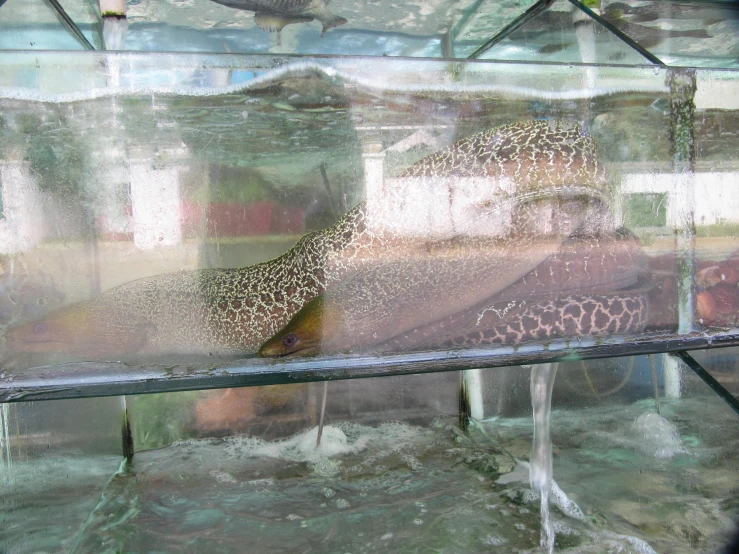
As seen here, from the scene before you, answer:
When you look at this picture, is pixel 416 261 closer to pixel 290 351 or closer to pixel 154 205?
pixel 290 351

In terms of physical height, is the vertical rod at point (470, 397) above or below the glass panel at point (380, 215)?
below

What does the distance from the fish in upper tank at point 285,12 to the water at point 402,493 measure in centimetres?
189

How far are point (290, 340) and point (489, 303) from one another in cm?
64

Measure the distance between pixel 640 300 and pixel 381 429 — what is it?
1.60 m

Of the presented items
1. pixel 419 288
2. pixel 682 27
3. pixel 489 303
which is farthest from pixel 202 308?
pixel 682 27

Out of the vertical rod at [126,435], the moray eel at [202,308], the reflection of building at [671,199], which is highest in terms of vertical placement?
the reflection of building at [671,199]

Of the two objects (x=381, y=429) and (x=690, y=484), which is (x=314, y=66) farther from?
(x=690, y=484)

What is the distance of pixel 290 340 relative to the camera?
1.58 m

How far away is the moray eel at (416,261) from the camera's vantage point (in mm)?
1607

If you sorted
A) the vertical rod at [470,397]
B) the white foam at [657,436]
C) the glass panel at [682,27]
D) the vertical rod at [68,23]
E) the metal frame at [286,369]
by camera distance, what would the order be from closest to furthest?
1. the metal frame at [286,369]
2. the vertical rod at [68,23]
3. the glass panel at [682,27]
4. the white foam at [657,436]
5. the vertical rod at [470,397]

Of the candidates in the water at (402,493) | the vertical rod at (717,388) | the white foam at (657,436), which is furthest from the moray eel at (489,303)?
the white foam at (657,436)

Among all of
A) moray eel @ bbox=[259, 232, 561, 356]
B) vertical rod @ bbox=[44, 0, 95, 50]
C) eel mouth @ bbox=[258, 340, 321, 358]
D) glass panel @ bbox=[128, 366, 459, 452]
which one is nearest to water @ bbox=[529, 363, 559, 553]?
moray eel @ bbox=[259, 232, 561, 356]

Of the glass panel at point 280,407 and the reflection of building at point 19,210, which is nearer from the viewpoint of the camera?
the reflection of building at point 19,210

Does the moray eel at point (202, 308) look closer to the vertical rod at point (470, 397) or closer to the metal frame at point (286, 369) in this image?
the metal frame at point (286, 369)
